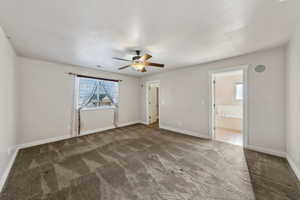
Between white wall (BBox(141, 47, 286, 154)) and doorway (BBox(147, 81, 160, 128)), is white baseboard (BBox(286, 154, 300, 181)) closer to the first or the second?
white wall (BBox(141, 47, 286, 154))

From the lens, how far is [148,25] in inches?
71.5

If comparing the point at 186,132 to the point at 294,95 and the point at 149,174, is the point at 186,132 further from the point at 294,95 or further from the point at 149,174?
the point at 294,95

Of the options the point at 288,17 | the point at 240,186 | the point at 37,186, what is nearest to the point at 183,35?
the point at 288,17

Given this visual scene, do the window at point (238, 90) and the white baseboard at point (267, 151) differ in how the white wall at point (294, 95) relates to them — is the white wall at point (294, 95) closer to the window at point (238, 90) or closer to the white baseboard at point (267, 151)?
the white baseboard at point (267, 151)

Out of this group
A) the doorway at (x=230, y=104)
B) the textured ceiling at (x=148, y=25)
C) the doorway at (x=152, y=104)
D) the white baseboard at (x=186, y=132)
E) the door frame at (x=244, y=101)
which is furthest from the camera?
the doorway at (x=152, y=104)

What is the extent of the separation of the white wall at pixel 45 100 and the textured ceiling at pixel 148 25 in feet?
2.54

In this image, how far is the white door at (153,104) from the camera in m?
5.98

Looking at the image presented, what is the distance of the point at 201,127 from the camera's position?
393 cm

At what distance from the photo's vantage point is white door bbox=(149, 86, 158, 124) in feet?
19.6

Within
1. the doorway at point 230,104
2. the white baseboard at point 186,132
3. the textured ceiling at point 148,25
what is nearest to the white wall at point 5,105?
the textured ceiling at point 148,25

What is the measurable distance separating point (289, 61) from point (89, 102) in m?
5.67

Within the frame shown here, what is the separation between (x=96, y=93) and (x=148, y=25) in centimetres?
367

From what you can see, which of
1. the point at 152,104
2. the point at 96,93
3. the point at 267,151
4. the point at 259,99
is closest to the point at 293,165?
the point at 267,151

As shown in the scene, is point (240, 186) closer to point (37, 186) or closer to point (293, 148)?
point (293, 148)
